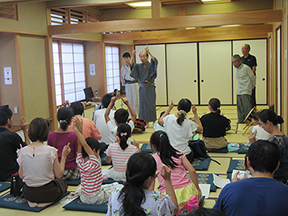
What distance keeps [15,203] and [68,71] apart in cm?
485

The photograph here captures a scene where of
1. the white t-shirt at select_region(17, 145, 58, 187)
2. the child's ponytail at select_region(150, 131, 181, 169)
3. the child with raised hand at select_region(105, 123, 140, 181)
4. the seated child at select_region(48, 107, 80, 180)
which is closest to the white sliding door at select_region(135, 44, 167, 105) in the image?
the seated child at select_region(48, 107, 80, 180)

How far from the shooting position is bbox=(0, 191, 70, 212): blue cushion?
3271 mm

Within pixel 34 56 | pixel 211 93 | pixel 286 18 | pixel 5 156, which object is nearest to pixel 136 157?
pixel 5 156

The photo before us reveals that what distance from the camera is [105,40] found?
868cm

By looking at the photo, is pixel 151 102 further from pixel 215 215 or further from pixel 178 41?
pixel 215 215

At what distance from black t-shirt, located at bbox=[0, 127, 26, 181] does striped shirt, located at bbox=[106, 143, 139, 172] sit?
47.4 inches

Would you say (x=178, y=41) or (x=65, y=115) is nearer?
(x=65, y=115)

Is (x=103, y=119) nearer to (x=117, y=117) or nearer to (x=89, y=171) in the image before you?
(x=117, y=117)

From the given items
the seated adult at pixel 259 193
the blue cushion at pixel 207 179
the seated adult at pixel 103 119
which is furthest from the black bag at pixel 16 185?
the seated adult at pixel 259 193

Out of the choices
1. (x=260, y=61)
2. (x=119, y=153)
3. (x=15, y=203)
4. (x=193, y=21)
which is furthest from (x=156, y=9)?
(x=260, y=61)

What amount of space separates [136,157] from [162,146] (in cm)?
91

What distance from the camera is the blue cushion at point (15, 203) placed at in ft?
10.7

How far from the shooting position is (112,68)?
1020 centimetres

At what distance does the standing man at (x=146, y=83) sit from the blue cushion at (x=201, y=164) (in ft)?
8.23
